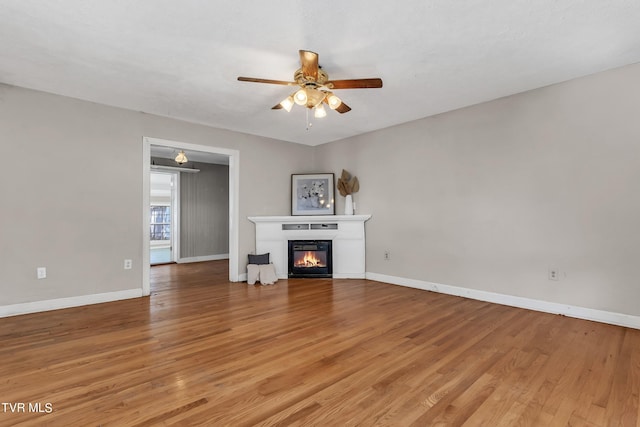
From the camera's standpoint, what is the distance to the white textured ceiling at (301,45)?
6.89ft

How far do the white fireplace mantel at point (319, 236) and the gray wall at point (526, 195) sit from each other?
0.43 m

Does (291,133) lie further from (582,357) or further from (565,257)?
(582,357)

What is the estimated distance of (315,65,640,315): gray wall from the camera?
9.64 ft

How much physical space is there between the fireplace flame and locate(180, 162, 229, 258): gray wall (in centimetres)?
344

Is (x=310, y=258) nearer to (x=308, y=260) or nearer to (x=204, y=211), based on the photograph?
(x=308, y=260)

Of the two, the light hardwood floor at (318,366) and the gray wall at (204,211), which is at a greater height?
the gray wall at (204,211)

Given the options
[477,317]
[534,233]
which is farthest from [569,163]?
[477,317]

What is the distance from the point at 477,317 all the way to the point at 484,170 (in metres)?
1.80

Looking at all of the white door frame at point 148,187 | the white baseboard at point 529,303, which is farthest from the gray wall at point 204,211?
the white baseboard at point 529,303

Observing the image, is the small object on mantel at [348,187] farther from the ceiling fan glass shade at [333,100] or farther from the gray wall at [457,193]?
the ceiling fan glass shade at [333,100]

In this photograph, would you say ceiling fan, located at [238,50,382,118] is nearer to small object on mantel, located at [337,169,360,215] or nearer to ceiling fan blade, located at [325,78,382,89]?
ceiling fan blade, located at [325,78,382,89]

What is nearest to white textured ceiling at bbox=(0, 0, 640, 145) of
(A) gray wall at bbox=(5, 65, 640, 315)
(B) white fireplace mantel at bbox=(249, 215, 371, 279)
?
(A) gray wall at bbox=(5, 65, 640, 315)

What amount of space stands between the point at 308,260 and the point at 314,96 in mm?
3146

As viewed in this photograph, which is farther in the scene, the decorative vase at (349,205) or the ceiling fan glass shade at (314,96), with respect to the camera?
the decorative vase at (349,205)
